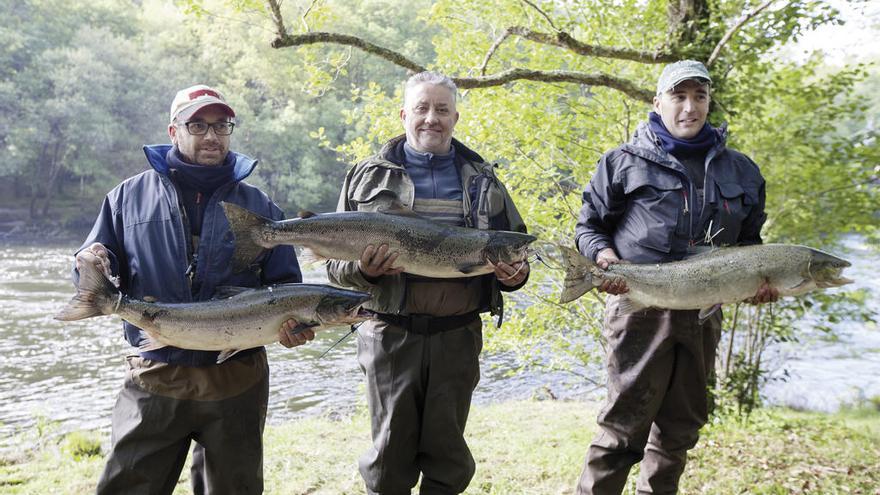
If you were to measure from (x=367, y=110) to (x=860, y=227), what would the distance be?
238 inches

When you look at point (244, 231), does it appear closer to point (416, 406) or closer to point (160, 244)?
point (160, 244)

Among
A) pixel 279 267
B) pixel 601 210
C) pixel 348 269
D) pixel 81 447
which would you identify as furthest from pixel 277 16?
pixel 81 447

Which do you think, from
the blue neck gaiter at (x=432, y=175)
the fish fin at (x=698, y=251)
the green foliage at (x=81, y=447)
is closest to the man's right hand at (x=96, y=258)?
the blue neck gaiter at (x=432, y=175)

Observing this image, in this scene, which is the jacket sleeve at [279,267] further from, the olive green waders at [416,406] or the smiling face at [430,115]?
the smiling face at [430,115]

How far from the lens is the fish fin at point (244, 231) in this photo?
3242 mm

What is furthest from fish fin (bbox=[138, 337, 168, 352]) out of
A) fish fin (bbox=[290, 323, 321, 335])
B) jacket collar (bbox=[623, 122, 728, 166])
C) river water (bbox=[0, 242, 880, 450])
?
river water (bbox=[0, 242, 880, 450])

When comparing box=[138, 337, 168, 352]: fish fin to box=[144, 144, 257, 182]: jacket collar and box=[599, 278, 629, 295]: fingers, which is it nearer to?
box=[144, 144, 257, 182]: jacket collar

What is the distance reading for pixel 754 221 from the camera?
3973mm

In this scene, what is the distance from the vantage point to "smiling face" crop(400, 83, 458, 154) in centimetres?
359

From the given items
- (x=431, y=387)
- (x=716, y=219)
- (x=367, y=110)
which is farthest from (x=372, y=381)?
(x=367, y=110)

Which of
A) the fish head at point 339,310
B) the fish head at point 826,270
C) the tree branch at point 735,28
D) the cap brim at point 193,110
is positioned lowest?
the fish head at point 339,310

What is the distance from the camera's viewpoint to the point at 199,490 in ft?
11.8

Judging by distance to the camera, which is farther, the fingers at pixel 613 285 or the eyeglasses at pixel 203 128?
the fingers at pixel 613 285

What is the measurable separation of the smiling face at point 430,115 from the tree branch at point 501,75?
3.14 m
